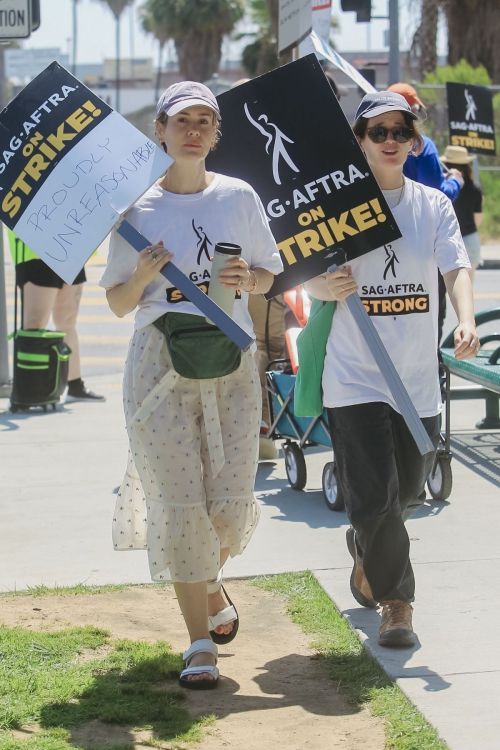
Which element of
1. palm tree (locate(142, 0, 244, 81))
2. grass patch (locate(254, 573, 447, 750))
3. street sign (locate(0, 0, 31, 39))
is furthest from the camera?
palm tree (locate(142, 0, 244, 81))

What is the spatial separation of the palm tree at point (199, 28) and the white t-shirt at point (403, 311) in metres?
60.1

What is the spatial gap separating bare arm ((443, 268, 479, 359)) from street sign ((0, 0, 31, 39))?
5.68m

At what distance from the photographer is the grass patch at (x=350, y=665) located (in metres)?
3.90

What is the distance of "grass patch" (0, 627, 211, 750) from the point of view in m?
4.02

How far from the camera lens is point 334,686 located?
4.39m

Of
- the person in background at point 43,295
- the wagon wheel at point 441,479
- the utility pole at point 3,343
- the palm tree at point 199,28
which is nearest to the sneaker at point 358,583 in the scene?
the wagon wheel at point 441,479

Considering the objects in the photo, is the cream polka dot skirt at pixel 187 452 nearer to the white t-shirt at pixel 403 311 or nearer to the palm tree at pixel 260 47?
the white t-shirt at pixel 403 311

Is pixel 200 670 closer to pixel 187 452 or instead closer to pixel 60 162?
pixel 187 452

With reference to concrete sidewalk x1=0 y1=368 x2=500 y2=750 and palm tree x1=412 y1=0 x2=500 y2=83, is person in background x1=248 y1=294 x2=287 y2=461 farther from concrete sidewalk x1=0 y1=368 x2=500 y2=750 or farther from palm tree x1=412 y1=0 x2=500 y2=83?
palm tree x1=412 y1=0 x2=500 y2=83

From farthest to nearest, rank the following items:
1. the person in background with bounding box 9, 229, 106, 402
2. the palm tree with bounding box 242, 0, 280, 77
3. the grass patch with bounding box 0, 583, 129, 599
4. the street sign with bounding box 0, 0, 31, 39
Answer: the palm tree with bounding box 242, 0, 280, 77, the street sign with bounding box 0, 0, 31, 39, the person in background with bounding box 9, 229, 106, 402, the grass patch with bounding box 0, 583, 129, 599

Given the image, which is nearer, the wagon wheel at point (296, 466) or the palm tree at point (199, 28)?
the wagon wheel at point (296, 466)

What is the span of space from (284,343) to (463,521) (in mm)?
1828

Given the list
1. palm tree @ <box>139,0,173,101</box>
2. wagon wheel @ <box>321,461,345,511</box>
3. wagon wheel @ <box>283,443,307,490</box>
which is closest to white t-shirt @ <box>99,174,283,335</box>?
wagon wheel @ <box>321,461,345,511</box>

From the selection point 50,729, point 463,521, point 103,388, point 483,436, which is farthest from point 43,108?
point 103,388
